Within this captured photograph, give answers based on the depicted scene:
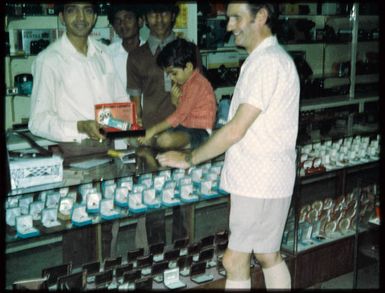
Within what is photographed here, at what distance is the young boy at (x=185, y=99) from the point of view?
118 inches

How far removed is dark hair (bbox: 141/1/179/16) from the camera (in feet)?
9.96

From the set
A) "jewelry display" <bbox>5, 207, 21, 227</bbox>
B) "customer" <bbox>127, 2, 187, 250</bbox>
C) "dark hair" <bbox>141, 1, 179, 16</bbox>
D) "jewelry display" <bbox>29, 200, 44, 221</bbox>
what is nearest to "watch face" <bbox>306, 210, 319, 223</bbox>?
"customer" <bbox>127, 2, 187, 250</bbox>

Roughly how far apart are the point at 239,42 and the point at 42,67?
1.03m

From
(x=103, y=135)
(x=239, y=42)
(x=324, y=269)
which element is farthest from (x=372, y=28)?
(x=103, y=135)

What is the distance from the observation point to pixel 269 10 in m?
2.31

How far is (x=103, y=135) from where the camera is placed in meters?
2.52

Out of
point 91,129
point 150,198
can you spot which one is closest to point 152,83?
point 91,129

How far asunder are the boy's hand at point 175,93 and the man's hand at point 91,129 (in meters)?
0.66

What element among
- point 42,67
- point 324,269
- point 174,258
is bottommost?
point 324,269

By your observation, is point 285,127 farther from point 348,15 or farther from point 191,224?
point 348,15

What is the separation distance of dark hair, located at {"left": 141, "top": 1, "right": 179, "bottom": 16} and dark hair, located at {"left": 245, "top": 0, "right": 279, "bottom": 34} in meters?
0.89

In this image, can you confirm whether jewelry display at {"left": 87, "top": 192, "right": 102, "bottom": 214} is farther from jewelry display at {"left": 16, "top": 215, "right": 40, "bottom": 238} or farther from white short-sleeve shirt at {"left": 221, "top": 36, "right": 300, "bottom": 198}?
white short-sleeve shirt at {"left": 221, "top": 36, "right": 300, "bottom": 198}

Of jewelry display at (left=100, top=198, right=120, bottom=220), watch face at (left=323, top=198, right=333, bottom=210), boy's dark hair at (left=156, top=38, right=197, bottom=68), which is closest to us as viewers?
jewelry display at (left=100, top=198, right=120, bottom=220)

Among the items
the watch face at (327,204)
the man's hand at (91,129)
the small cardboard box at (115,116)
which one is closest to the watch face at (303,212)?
the watch face at (327,204)
